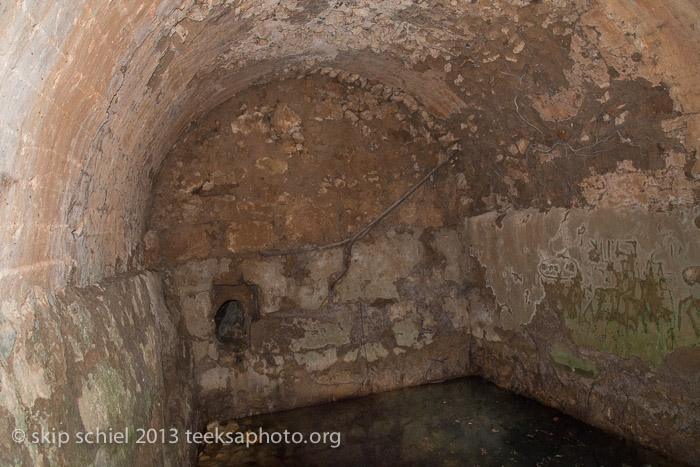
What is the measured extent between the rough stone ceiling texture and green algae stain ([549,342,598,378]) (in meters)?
1.30

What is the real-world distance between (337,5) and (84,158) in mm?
1390

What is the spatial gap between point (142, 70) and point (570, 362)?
2644mm

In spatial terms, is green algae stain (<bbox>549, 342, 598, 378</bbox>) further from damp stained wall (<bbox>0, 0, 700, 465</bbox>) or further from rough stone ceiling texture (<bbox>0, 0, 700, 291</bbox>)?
rough stone ceiling texture (<bbox>0, 0, 700, 291</bbox>)

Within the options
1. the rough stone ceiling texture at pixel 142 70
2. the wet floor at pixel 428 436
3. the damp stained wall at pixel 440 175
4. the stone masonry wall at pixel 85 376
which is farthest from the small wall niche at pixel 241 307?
the stone masonry wall at pixel 85 376

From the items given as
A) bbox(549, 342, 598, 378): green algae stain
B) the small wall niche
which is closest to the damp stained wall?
bbox(549, 342, 598, 378): green algae stain

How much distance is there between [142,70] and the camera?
1.86 m

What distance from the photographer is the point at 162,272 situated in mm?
3279

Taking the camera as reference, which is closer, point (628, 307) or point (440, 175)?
point (628, 307)

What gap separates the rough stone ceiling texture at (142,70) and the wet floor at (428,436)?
4.17 ft

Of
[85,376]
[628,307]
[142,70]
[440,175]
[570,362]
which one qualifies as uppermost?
[142,70]

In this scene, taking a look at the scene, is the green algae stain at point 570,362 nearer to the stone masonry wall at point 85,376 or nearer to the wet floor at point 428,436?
the wet floor at point 428,436

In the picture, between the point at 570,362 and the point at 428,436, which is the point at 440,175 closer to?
the point at 570,362

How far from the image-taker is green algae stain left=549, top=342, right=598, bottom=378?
Answer: 2.81m

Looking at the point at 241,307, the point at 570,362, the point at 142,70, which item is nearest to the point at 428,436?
the point at 570,362
